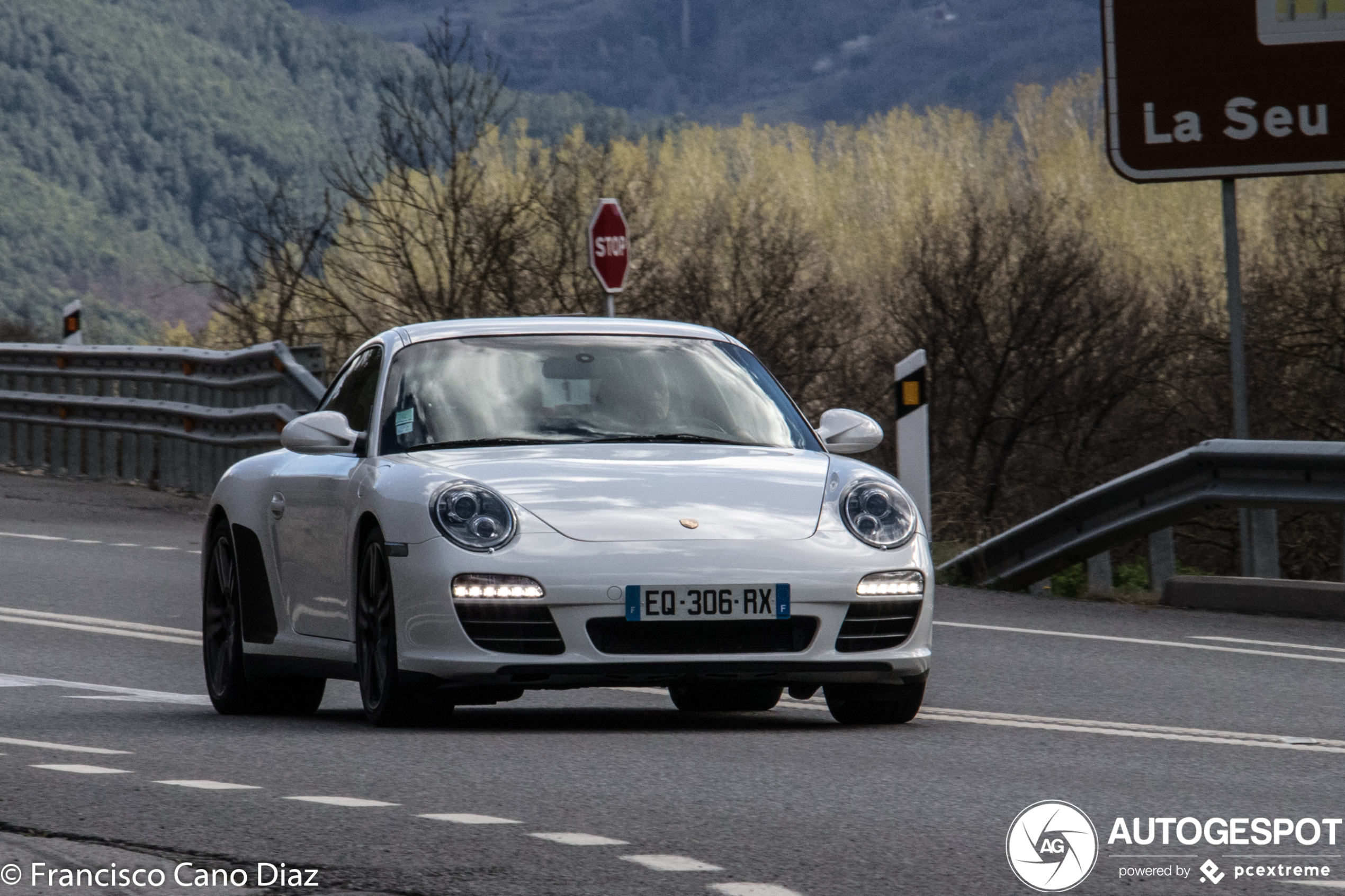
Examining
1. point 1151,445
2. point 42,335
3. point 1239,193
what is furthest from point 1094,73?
point 1151,445

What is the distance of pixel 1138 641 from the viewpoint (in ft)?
35.3

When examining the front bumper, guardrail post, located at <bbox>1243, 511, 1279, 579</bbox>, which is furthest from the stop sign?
the front bumper

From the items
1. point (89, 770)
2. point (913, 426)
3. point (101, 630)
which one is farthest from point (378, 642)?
point (913, 426)

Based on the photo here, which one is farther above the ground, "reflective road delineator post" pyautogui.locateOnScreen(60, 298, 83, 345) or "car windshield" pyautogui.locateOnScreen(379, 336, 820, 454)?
"reflective road delineator post" pyautogui.locateOnScreen(60, 298, 83, 345)

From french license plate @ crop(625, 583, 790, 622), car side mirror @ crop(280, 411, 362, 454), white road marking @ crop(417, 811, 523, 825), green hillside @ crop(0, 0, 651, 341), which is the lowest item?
white road marking @ crop(417, 811, 523, 825)

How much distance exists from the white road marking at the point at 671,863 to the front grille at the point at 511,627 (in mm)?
2018

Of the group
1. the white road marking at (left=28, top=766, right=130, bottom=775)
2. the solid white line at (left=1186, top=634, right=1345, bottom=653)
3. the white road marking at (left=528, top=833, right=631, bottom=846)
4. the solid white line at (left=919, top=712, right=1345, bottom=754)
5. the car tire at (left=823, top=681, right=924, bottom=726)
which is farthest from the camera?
the solid white line at (left=1186, top=634, right=1345, bottom=653)

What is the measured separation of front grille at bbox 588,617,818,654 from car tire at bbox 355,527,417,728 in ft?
2.26

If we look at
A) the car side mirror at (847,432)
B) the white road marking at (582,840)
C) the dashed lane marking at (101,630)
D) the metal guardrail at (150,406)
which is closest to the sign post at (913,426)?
the dashed lane marking at (101,630)

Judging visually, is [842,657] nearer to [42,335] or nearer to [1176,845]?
[1176,845]

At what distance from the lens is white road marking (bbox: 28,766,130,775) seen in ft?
20.0

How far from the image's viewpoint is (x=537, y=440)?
24.0 ft

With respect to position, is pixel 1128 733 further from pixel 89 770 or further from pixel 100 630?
pixel 100 630

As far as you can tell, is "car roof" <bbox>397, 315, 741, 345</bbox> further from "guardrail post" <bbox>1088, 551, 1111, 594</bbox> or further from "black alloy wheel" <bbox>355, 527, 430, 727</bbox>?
"guardrail post" <bbox>1088, 551, 1111, 594</bbox>
